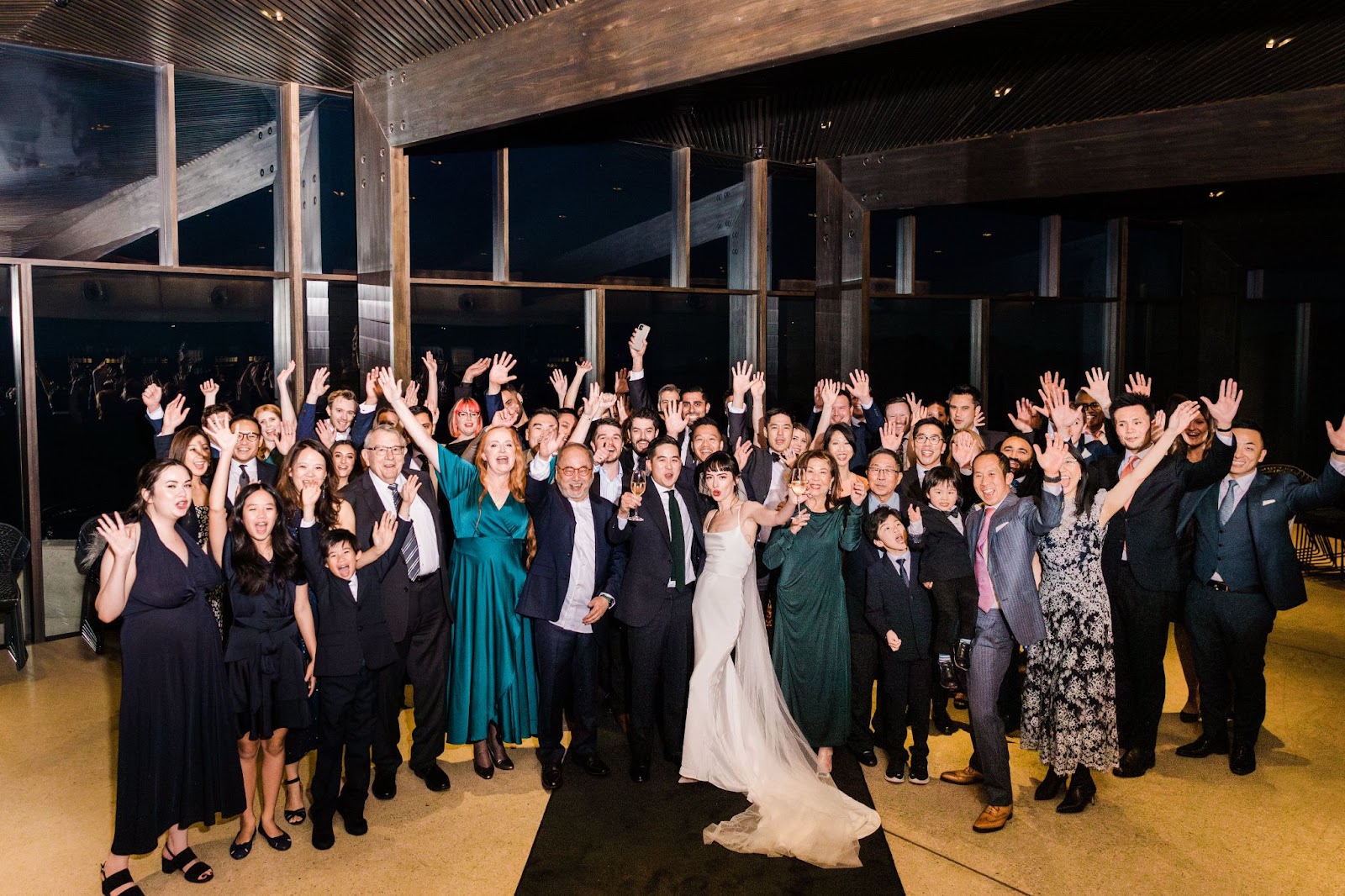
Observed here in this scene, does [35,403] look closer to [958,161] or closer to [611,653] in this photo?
[611,653]

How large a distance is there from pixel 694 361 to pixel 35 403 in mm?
5056

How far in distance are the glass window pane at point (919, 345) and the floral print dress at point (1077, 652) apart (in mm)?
4708

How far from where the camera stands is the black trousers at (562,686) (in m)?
4.14

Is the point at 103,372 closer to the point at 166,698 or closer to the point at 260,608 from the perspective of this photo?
the point at 260,608

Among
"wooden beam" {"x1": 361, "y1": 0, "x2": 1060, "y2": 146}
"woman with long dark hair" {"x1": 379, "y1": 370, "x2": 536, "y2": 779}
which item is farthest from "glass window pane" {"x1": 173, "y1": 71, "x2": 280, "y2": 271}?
"woman with long dark hair" {"x1": 379, "y1": 370, "x2": 536, "y2": 779}

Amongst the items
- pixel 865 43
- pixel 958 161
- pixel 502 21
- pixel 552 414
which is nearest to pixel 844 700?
pixel 552 414

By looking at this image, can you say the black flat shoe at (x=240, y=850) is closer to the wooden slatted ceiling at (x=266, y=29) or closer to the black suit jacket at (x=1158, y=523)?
the black suit jacket at (x=1158, y=523)

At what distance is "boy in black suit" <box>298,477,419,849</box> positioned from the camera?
3.55 metres

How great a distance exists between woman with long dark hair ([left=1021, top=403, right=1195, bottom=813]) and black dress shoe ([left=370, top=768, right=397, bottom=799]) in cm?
286

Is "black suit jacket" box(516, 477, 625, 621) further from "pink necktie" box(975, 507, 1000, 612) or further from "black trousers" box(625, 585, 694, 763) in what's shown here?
"pink necktie" box(975, 507, 1000, 612)

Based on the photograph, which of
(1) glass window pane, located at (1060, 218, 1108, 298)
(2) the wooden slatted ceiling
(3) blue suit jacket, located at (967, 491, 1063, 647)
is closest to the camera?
(3) blue suit jacket, located at (967, 491, 1063, 647)

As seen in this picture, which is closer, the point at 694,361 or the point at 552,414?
the point at 552,414

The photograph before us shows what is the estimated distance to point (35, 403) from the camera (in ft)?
19.9

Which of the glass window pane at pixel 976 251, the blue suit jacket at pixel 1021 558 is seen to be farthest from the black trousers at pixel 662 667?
the glass window pane at pixel 976 251
